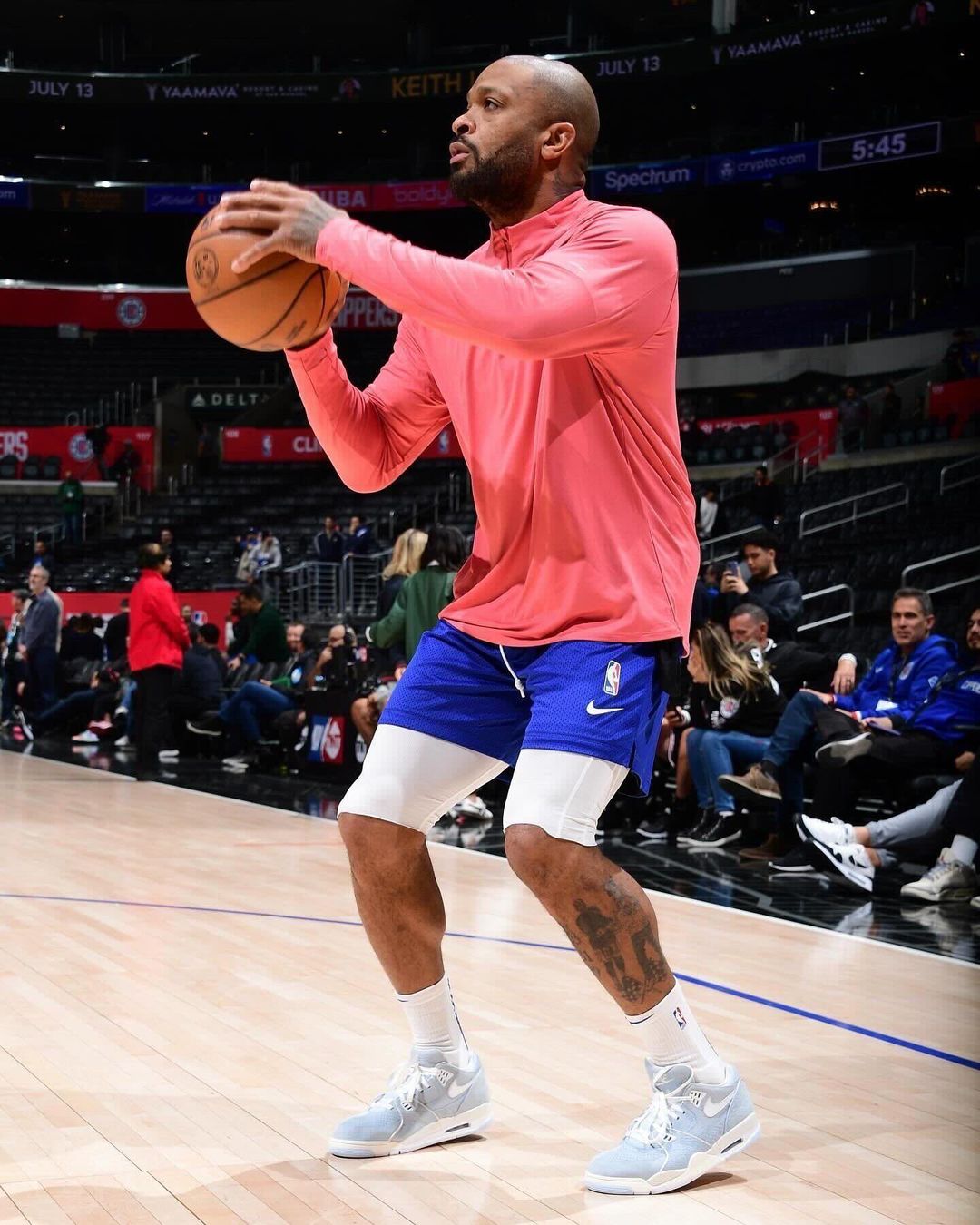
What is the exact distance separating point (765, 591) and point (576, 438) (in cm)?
534

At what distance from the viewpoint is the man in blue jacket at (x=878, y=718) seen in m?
6.46

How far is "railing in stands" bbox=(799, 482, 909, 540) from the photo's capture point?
17922 millimetres

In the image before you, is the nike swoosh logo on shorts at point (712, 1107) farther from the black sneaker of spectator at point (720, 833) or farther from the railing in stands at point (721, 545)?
the railing in stands at point (721, 545)

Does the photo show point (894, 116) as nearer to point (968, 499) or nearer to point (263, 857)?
point (968, 499)

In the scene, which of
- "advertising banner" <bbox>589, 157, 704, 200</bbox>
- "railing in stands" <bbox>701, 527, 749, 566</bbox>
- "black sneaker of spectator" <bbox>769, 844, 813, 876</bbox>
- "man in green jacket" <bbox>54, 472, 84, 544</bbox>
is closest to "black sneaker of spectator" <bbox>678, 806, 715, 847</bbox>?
"black sneaker of spectator" <bbox>769, 844, 813, 876</bbox>

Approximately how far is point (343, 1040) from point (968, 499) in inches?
589

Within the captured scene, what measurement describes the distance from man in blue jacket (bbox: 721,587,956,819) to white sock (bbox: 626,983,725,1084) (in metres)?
3.96

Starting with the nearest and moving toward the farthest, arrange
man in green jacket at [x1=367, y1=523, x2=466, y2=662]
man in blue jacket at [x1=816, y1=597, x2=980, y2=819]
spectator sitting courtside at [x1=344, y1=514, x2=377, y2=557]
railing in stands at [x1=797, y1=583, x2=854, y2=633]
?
man in blue jacket at [x1=816, y1=597, x2=980, y2=819]
man in green jacket at [x1=367, y1=523, x2=466, y2=662]
railing in stands at [x1=797, y1=583, x2=854, y2=633]
spectator sitting courtside at [x1=344, y1=514, x2=377, y2=557]

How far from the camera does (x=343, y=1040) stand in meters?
3.64

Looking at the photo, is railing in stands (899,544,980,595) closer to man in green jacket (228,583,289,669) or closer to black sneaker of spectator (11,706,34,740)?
man in green jacket (228,583,289,669)

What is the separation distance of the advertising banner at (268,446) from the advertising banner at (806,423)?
19.3 ft

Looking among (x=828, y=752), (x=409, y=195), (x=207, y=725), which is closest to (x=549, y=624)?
(x=828, y=752)

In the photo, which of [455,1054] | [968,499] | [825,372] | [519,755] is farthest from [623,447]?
[825,372]

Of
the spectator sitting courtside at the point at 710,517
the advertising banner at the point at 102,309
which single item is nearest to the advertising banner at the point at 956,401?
the spectator sitting courtside at the point at 710,517
